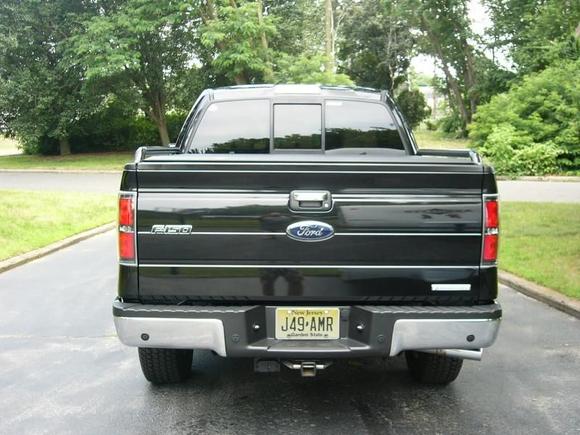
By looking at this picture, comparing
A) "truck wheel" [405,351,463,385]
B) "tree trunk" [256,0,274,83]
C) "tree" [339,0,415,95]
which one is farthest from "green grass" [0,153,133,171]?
"tree" [339,0,415,95]

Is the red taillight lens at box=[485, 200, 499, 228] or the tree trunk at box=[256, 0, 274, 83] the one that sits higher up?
the tree trunk at box=[256, 0, 274, 83]

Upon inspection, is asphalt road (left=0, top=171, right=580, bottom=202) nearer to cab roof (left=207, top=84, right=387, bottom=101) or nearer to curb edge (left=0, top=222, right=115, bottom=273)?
curb edge (left=0, top=222, right=115, bottom=273)

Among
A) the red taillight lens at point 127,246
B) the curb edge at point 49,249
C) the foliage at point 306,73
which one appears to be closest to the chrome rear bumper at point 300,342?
the red taillight lens at point 127,246

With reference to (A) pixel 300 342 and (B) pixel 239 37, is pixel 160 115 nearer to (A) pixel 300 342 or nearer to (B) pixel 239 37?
(B) pixel 239 37

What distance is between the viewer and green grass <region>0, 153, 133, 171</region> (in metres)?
25.9

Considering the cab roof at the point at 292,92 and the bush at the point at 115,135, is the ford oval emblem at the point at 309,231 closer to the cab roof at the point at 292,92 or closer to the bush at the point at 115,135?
the cab roof at the point at 292,92

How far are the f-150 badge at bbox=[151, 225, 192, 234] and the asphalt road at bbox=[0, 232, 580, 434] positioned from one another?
1154 millimetres

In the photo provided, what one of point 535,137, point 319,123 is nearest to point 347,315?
point 319,123

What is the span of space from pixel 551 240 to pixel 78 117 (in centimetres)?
2341

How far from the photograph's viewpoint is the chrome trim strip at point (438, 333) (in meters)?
3.65

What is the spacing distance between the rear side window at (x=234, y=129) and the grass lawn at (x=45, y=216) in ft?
16.6

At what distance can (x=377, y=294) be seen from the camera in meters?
3.73

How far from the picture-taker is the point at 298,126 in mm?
5441

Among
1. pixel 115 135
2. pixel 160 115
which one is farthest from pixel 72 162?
pixel 115 135
